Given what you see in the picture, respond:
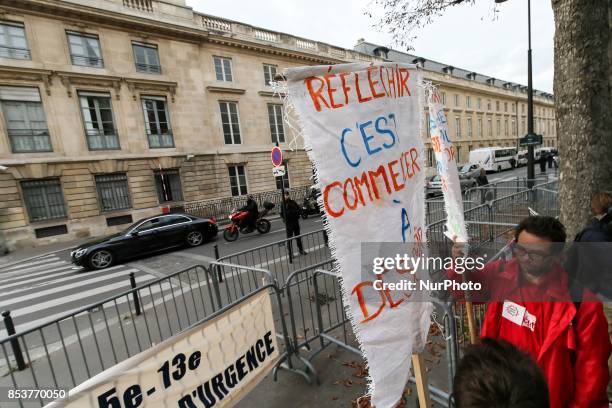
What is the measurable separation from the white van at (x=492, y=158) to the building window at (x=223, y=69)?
26.3 metres

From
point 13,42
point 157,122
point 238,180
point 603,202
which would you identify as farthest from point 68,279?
point 238,180

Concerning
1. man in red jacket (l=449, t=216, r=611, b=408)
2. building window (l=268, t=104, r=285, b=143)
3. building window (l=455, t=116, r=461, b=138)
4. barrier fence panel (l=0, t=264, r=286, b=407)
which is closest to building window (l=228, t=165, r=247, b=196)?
building window (l=268, t=104, r=285, b=143)

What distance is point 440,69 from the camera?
43625mm

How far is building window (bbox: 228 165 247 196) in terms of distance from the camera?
67.1ft

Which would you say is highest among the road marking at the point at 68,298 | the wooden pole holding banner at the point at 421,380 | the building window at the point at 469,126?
the building window at the point at 469,126

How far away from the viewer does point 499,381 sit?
34.3 inches

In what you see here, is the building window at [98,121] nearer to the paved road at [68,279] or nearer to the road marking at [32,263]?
the road marking at [32,263]

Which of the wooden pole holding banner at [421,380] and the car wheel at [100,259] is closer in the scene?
the wooden pole holding banner at [421,380]

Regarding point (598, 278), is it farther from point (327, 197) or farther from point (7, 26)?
point (7, 26)

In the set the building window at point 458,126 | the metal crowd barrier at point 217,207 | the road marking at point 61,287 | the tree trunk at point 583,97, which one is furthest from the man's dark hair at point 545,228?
the building window at point 458,126

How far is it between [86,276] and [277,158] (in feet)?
20.8

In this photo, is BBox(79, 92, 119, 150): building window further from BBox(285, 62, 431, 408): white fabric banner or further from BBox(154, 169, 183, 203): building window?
BBox(285, 62, 431, 408): white fabric banner

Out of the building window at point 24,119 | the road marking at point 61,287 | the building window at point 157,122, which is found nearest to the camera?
the road marking at point 61,287

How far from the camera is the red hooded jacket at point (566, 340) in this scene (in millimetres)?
1401
